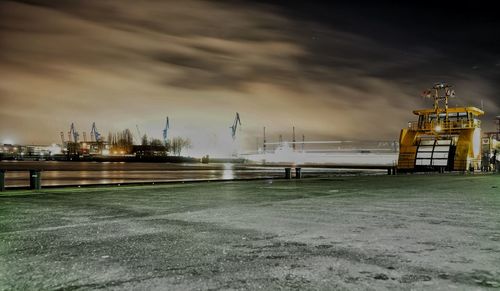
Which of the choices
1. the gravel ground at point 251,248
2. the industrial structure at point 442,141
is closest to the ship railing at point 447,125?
the industrial structure at point 442,141

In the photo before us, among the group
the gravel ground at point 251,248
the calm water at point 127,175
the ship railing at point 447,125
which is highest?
the ship railing at point 447,125

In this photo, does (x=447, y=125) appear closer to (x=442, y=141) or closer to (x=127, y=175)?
(x=442, y=141)

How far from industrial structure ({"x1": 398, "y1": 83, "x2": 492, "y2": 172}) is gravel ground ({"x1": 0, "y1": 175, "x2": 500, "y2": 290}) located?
31441 millimetres

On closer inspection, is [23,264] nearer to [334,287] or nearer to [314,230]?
[334,287]

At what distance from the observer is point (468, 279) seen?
14.5ft

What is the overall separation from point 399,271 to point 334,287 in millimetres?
980

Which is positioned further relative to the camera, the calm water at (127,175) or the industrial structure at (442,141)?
the industrial structure at (442,141)

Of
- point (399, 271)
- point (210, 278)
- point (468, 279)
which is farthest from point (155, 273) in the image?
point (468, 279)

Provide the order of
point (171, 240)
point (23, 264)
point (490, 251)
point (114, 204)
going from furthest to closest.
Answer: point (114, 204) → point (171, 240) → point (490, 251) → point (23, 264)

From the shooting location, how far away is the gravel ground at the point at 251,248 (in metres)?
4.42

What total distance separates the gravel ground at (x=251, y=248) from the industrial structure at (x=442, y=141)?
3144 cm

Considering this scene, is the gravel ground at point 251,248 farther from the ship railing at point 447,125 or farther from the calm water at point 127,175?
the ship railing at point 447,125

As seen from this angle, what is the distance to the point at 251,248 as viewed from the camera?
6012mm

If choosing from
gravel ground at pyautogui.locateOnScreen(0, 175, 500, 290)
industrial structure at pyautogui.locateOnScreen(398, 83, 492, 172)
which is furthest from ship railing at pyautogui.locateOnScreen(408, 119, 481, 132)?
gravel ground at pyautogui.locateOnScreen(0, 175, 500, 290)
